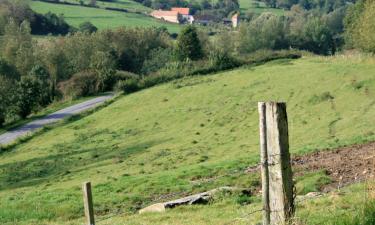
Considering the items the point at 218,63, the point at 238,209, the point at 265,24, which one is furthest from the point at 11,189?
the point at 265,24

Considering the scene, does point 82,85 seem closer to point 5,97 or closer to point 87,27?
point 5,97

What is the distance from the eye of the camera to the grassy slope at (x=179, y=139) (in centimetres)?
1998

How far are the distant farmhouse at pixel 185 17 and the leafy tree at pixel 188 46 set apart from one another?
85.3 m

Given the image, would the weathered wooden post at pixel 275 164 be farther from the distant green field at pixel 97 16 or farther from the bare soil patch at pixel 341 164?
the distant green field at pixel 97 16

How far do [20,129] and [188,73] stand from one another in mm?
19500

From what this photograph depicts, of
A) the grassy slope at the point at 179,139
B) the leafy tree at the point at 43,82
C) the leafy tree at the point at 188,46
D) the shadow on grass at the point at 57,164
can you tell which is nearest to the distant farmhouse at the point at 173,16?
the leafy tree at the point at 188,46

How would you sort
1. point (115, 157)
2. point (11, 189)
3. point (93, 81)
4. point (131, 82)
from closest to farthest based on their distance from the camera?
1. point (11, 189)
2. point (115, 157)
3. point (131, 82)
4. point (93, 81)

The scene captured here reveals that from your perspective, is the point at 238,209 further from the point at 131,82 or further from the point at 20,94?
the point at 20,94

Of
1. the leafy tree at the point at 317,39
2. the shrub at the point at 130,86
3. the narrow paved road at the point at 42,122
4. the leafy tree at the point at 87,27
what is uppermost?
the leafy tree at the point at 87,27

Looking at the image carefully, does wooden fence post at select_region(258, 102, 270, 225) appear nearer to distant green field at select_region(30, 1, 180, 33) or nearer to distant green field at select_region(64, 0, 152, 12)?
distant green field at select_region(30, 1, 180, 33)

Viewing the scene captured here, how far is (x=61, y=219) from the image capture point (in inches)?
713

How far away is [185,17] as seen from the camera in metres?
189

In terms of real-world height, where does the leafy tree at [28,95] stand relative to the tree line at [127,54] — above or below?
below

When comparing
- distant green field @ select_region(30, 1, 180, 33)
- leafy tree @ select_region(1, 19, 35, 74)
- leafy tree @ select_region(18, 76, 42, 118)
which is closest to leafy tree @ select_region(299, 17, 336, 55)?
distant green field @ select_region(30, 1, 180, 33)
